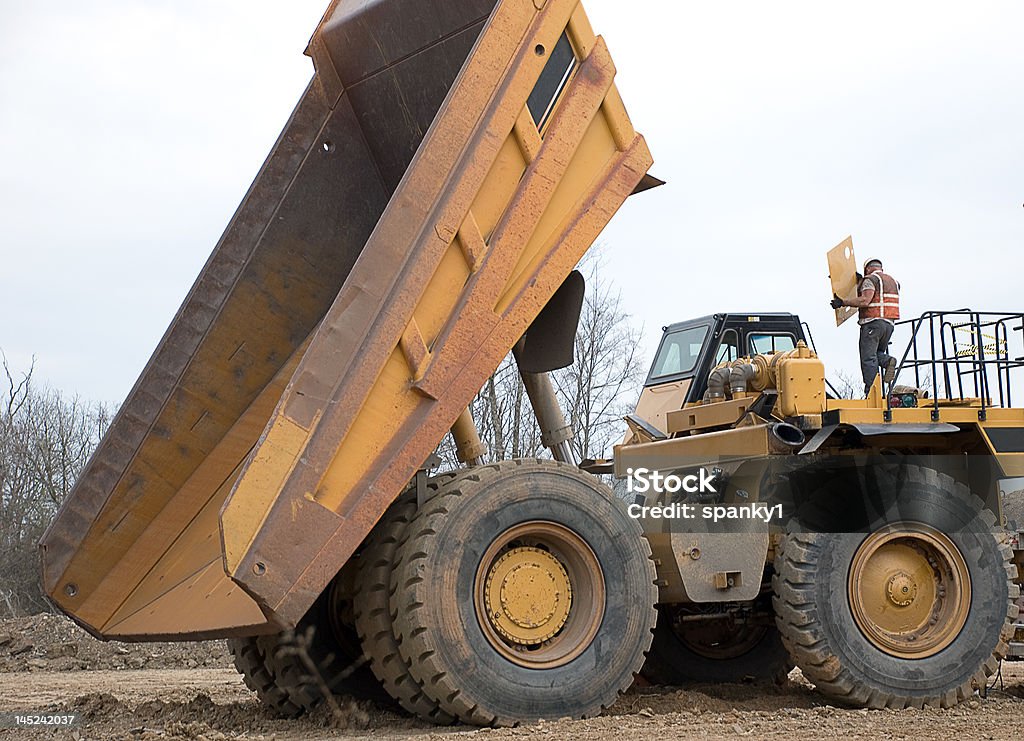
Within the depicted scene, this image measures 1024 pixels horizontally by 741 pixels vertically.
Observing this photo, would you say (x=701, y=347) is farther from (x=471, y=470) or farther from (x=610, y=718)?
(x=610, y=718)

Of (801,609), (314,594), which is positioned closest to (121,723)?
(314,594)

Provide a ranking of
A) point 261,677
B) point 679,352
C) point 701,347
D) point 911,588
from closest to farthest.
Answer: point 261,677 < point 911,588 < point 701,347 < point 679,352

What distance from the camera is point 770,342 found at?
1204 cm

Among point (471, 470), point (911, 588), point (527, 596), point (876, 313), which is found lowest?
point (911, 588)

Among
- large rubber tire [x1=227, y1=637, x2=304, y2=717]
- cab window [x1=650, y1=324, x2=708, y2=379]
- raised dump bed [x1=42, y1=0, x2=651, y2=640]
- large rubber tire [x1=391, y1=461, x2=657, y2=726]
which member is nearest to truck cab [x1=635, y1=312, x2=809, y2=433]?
cab window [x1=650, y1=324, x2=708, y2=379]

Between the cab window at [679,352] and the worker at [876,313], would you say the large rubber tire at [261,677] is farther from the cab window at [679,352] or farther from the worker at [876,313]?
the cab window at [679,352]

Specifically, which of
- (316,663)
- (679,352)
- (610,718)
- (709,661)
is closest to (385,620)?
(316,663)

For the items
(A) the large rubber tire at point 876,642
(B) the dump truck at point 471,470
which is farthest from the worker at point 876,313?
(A) the large rubber tire at point 876,642

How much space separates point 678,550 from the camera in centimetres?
737

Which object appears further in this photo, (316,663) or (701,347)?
(701,347)

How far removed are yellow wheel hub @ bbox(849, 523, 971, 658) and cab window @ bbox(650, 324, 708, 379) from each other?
4.16 m

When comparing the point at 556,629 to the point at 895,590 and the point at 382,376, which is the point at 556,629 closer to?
the point at 382,376

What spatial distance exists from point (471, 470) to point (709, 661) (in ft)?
10.7

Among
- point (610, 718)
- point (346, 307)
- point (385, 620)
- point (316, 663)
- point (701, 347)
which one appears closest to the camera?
point (346, 307)
